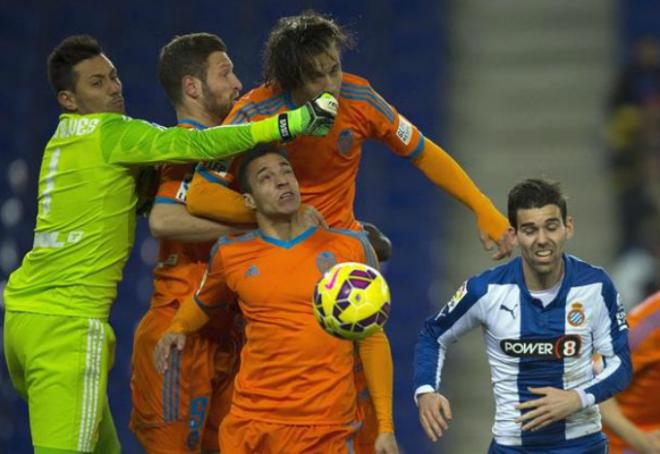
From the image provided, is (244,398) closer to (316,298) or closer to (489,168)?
(316,298)

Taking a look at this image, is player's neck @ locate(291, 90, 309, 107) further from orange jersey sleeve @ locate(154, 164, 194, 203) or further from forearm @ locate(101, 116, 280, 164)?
orange jersey sleeve @ locate(154, 164, 194, 203)

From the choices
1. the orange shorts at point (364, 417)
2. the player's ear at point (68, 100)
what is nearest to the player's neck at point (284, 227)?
the orange shorts at point (364, 417)

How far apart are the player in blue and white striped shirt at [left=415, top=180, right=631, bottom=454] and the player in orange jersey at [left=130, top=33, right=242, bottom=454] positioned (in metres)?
0.86

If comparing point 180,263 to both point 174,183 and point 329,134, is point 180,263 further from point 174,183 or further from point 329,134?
point 329,134

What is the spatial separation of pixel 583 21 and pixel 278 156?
20.7 ft

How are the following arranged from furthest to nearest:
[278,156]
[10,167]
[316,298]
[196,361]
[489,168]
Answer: [489,168] < [10,167] < [196,361] < [278,156] < [316,298]

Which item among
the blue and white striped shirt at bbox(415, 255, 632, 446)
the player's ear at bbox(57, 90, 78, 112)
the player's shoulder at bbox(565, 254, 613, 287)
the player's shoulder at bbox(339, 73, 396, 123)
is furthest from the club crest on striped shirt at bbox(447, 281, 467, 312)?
the player's ear at bbox(57, 90, 78, 112)

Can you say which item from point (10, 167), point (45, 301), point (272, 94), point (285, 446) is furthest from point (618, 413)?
point (10, 167)

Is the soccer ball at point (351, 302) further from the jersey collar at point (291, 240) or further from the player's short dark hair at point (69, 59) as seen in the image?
the player's short dark hair at point (69, 59)

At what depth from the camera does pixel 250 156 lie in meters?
4.72

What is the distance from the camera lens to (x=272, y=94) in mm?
4844

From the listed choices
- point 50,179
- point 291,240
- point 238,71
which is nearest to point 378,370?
point 291,240

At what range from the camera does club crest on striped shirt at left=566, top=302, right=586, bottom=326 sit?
176 inches

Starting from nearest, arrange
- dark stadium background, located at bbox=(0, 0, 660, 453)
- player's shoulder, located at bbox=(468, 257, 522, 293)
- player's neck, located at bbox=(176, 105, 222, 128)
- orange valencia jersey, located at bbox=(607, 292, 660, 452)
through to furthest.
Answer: player's shoulder, located at bbox=(468, 257, 522, 293)
orange valencia jersey, located at bbox=(607, 292, 660, 452)
player's neck, located at bbox=(176, 105, 222, 128)
dark stadium background, located at bbox=(0, 0, 660, 453)
